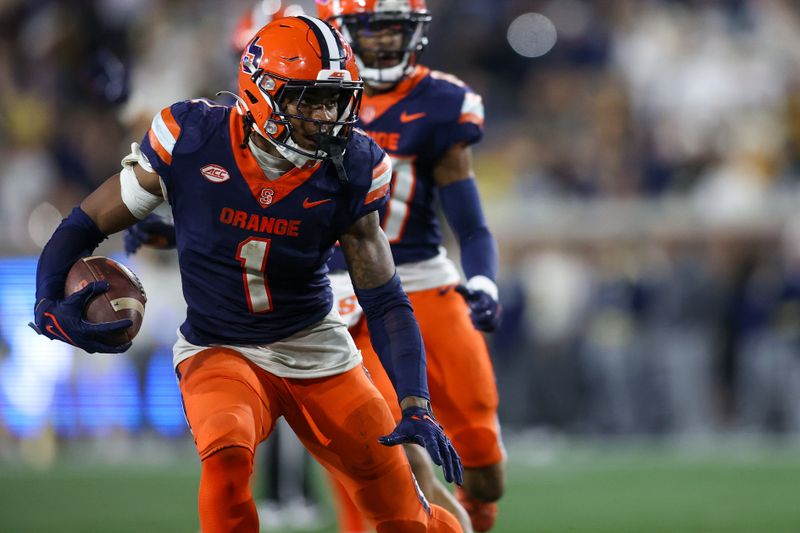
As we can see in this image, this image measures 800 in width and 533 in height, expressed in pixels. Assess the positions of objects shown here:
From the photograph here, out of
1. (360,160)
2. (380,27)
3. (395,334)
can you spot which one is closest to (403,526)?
(395,334)

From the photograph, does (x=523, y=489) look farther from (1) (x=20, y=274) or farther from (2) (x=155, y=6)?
(2) (x=155, y=6)

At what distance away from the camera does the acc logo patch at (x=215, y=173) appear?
150 inches

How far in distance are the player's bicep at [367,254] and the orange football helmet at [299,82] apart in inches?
9.4

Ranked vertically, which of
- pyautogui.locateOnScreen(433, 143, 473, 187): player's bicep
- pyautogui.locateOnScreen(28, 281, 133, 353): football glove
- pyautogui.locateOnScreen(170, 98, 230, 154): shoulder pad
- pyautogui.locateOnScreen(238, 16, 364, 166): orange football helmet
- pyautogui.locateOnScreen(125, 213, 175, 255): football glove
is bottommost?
pyautogui.locateOnScreen(125, 213, 175, 255): football glove

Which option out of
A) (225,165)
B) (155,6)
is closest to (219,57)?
(155,6)

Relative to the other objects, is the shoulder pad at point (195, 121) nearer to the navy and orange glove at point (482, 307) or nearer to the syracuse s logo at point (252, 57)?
the syracuse s logo at point (252, 57)

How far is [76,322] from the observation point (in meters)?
3.69

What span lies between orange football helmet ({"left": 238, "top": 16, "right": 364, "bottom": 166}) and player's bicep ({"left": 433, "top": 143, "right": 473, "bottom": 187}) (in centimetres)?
103

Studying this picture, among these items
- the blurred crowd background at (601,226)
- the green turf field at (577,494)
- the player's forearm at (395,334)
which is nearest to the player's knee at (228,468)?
the player's forearm at (395,334)

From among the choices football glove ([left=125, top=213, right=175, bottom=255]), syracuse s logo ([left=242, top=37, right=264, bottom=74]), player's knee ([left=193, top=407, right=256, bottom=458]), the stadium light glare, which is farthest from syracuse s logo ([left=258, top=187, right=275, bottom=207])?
the stadium light glare

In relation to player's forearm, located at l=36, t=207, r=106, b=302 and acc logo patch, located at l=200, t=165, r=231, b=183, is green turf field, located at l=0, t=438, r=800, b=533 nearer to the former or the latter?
player's forearm, located at l=36, t=207, r=106, b=302

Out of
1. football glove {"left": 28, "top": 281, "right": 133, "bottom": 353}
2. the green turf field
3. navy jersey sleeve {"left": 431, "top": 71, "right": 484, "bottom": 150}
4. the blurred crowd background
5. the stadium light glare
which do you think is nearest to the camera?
football glove {"left": 28, "top": 281, "right": 133, "bottom": 353}

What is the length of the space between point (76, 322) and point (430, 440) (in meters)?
1.05

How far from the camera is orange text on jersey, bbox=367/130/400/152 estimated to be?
479 centimetres
